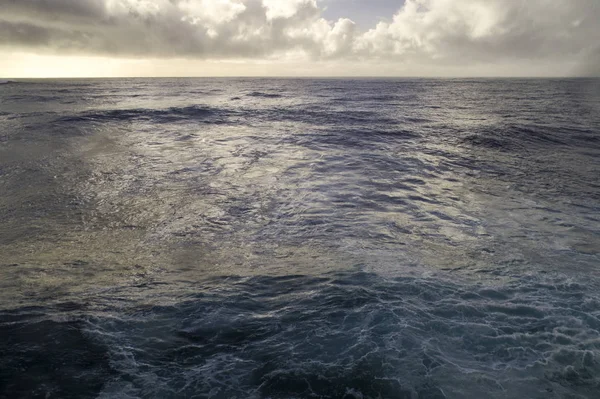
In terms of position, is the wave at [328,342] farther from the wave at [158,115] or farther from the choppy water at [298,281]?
the wave at [158,115]

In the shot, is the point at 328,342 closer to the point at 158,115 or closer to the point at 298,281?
the point at 298,281

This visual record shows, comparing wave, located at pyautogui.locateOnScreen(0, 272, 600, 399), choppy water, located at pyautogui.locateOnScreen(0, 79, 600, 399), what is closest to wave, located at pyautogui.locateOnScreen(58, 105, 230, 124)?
choppy water, located at pyautogui.locateOnScreen(0, 79, 600, 399)

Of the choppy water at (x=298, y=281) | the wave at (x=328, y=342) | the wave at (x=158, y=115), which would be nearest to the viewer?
the wave at (x=328, y=342)

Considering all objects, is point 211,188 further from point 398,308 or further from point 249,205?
point 398,308

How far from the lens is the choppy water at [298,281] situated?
492 cm

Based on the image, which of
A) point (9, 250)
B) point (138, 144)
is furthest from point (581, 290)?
point (138, 144)

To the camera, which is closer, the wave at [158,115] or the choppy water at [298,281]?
the choppy water at [298,281]

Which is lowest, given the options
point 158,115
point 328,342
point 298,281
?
point 328,342

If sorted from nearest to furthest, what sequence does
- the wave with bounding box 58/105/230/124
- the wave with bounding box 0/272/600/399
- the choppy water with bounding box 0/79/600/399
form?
the wave with bounding box 0/272/600/399
the choppy water with bounding box 0/79/600/399
the wave with bounding box 58/105/230/124

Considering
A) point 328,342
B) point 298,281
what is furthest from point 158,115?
point 328,342

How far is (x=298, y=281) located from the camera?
713cm

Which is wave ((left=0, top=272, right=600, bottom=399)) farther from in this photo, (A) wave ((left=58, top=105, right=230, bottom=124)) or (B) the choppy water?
(A) wave ((left=58, top=105, right=230, bottom=124))

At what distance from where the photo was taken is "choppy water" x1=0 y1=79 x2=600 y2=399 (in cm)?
492

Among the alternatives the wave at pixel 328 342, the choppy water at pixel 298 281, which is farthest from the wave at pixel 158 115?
the wave at pixel 328 342
